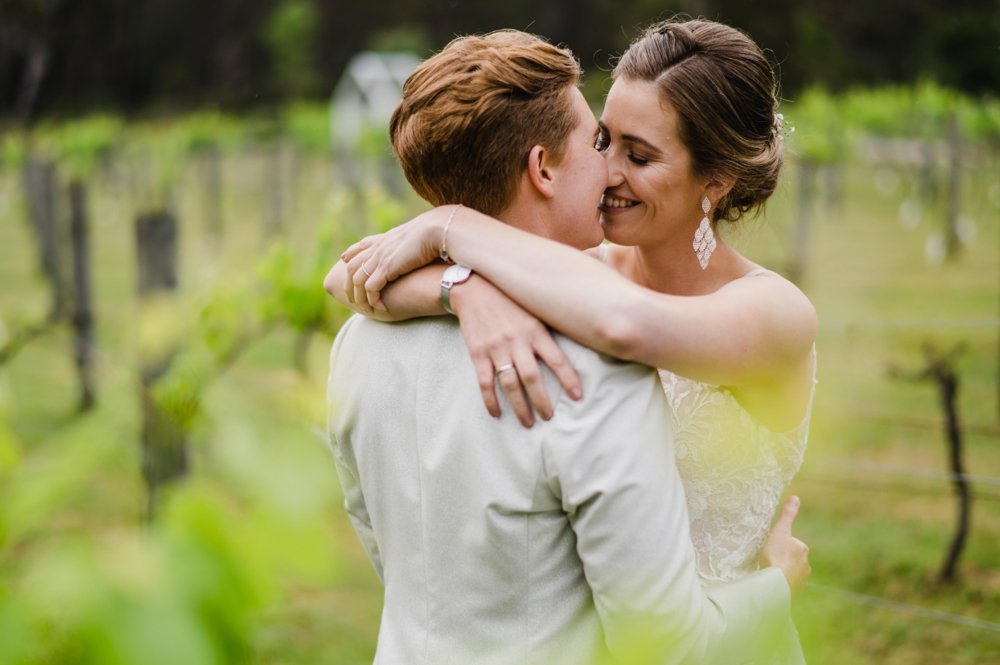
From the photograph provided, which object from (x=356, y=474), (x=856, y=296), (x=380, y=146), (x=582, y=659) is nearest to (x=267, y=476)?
(x=582, y=659)

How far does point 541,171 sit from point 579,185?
0.08 metres

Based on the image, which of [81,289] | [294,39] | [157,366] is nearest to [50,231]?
[81,289]

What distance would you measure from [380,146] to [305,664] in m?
18.2

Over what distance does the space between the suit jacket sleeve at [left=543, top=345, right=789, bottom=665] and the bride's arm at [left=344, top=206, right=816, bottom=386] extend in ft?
0.20

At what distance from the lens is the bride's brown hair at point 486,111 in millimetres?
1561

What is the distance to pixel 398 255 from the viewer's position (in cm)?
178

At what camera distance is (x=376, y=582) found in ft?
20.2

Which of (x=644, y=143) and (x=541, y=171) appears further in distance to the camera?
(x=644, y=143)

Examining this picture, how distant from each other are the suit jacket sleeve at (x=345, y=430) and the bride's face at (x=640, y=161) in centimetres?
59

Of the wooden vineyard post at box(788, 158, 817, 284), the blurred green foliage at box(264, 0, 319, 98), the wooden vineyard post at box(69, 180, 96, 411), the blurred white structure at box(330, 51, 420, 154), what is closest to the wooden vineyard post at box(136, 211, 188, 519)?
the wooden vineyard post at box(69, 180, 96, 411)

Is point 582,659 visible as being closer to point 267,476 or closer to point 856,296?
point 267,476

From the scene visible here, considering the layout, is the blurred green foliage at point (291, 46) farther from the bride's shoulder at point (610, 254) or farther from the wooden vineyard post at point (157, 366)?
the bride's shoulder at point (610, 254)

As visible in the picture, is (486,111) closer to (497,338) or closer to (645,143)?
(497,338)

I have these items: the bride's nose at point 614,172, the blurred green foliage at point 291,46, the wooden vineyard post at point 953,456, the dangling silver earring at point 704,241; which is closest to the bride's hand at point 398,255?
the bride's nose at point 614,172
